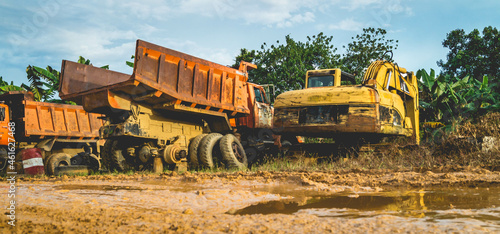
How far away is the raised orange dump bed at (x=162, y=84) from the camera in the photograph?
845 cm

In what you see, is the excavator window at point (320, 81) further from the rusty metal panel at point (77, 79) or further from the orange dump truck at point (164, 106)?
the rusty metal panel at point (77, 79)

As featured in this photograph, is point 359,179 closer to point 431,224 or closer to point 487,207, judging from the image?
point 487,207

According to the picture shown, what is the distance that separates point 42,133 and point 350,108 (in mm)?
9468

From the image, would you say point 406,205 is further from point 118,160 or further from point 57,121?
point 57,121

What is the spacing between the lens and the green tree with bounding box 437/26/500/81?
90.9 ft

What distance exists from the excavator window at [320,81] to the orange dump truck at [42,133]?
618 centimetres

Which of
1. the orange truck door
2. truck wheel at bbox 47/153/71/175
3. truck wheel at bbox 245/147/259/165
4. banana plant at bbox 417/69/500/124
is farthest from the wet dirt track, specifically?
truck wheel at bbox 47/153/71/175

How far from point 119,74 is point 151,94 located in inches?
106

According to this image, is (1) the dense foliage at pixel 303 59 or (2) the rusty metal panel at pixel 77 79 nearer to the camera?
(2) the rusty metal panel at pixel 77 79

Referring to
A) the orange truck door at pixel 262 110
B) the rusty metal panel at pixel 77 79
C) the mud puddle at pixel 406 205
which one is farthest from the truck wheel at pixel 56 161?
the mud puddle at pixel 406 205

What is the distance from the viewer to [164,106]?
9.03 meters

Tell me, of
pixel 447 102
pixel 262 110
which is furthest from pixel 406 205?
pixel 447 102

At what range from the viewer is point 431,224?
2.71 meters

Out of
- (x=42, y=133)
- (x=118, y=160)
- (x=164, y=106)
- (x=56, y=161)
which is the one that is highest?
(x=164, y=106)
